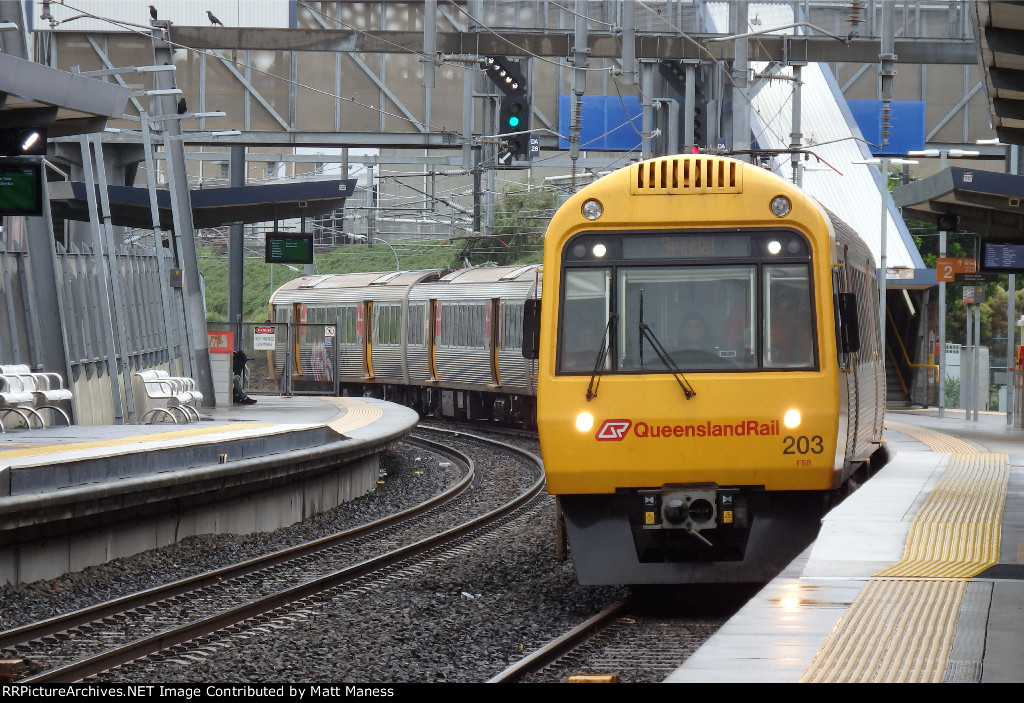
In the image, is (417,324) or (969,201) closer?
(969,201)

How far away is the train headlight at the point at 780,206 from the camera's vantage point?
392 inches

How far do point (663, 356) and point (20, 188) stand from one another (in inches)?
320

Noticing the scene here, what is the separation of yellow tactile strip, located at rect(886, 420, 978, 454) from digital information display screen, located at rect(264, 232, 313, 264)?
12732 millimetres

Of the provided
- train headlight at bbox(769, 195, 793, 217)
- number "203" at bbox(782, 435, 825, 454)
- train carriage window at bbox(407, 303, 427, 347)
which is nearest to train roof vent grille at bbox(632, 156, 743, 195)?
train headlight at bbox(769, 195, 793, 217)

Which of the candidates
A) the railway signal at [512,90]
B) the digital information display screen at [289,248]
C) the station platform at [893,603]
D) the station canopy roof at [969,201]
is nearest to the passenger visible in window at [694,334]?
the station platform at [893,603]

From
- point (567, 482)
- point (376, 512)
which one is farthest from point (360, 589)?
point (376, 512)

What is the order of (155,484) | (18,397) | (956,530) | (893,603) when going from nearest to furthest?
(893,603)
(956,530)
(155,484)
(18,397)

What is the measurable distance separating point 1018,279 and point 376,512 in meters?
39.4

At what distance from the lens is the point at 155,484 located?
472 inches

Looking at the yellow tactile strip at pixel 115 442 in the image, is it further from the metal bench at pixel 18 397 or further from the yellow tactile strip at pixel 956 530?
the yellow tactile strip at pixel 956 530

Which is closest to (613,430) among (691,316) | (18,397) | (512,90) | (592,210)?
(691,316)

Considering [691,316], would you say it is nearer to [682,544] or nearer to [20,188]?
[682,544]

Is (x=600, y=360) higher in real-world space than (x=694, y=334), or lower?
lower

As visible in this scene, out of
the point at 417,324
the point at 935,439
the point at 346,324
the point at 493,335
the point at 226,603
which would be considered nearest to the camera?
the point at 226,603
